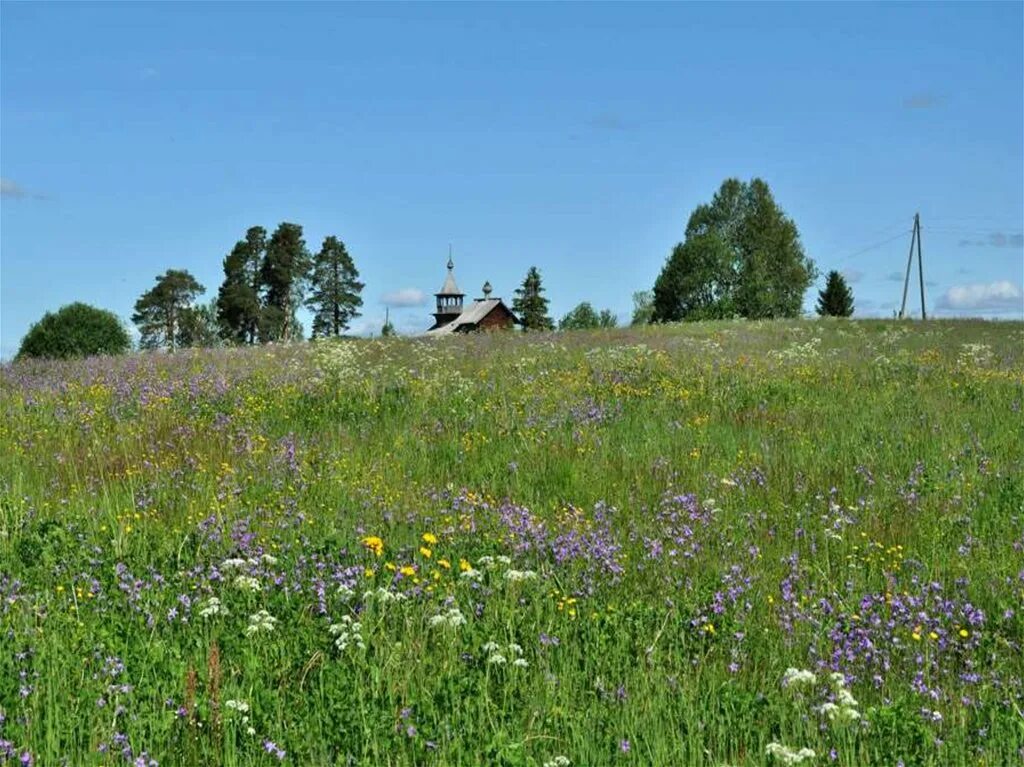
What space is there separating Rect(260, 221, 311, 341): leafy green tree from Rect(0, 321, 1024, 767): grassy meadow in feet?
247

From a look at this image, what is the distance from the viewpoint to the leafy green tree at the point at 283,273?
8388 centimetres

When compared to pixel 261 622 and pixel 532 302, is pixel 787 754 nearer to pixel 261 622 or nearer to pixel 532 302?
pixel 261 622

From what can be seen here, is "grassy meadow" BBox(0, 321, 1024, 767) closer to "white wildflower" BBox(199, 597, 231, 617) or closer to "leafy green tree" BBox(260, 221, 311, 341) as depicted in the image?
"white wildflower" BBox(199, 597, 231, 617)

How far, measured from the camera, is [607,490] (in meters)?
6.96

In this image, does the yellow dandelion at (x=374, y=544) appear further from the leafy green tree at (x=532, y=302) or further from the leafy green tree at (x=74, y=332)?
the leafy green tree at (x=532, y=302)

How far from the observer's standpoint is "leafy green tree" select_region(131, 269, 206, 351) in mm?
83188

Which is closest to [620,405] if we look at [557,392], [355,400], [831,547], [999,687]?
[557,392]

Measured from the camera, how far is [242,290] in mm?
81750

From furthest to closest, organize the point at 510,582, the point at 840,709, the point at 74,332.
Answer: the point at 74,332
the point at 510,582
the point at 840,709

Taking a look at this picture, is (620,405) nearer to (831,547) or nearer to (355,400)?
(355,400)

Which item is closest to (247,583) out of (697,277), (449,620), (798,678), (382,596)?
(382,596)

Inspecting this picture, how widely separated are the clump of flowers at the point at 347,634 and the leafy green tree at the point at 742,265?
75859 millimetres

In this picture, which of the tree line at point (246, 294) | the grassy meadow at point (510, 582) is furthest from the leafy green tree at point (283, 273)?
the grassy meadow at point (510, 582)

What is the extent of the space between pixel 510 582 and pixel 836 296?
88268mm
